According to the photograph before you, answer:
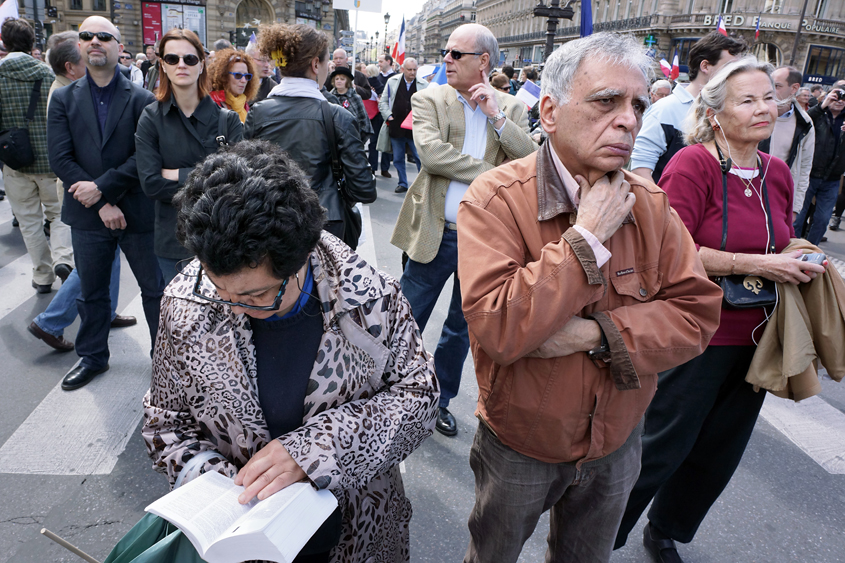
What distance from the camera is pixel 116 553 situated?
138cm

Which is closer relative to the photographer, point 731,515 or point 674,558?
point 674,558

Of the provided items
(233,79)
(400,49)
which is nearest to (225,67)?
(233,79)

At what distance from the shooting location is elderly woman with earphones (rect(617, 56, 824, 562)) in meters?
2.21

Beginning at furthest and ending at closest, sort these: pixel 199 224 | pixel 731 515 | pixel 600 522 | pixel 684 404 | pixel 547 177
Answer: pixel 731 515, pixel 684 404, pixel 600 522, pixel 547 177, pixel 199 224

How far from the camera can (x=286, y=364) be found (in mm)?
1620

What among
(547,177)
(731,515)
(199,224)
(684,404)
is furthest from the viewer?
(731,515)

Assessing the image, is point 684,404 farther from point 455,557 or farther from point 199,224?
point 199,224

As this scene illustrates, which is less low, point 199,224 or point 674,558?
point 199,224

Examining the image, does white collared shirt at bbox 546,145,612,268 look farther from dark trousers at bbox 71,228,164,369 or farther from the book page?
dark trousers at bbox 71,228,164,369

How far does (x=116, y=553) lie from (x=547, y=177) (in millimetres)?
1481

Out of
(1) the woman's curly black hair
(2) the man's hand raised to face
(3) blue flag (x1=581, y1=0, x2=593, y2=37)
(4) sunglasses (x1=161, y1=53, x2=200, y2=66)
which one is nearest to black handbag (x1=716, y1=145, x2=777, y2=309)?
(2) the man's hand raised to face

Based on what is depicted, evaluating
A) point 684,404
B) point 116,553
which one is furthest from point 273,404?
point 684,404

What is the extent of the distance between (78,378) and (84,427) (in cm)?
52

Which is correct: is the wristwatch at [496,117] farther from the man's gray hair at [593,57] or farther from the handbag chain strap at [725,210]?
the man's gray hair at [593,57]
